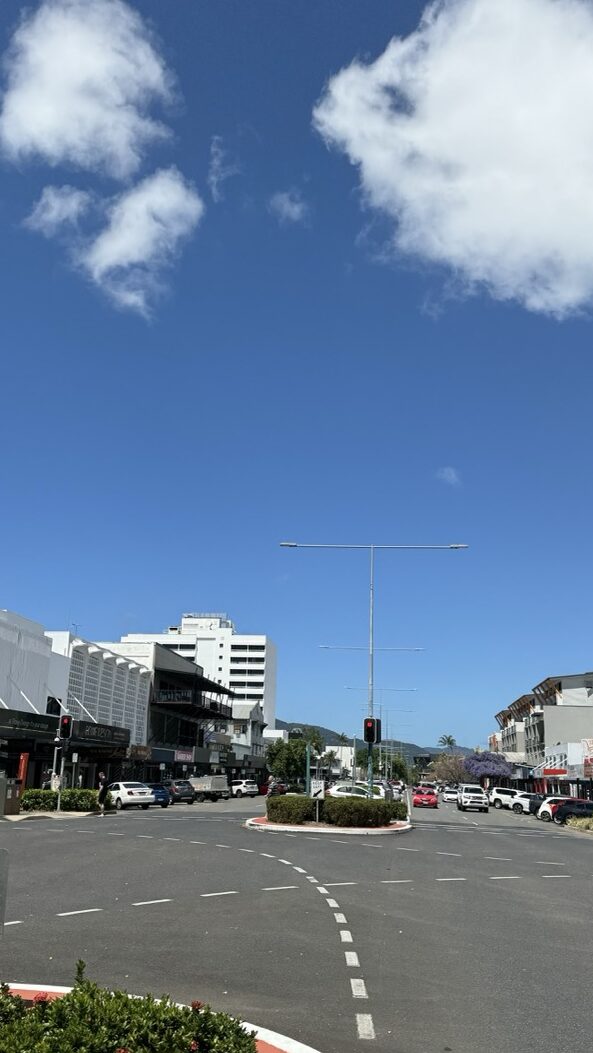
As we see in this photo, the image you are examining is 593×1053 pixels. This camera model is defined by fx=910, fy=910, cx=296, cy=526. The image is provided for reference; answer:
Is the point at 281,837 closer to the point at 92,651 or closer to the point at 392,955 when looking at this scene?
the point at 392,955

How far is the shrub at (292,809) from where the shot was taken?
3170 centimetres

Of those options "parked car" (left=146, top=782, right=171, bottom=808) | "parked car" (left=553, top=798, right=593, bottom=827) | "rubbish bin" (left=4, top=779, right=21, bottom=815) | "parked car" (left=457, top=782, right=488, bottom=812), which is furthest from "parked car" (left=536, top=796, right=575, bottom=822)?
"rubbish bin" (left=4, top=779, right=21, bottom=815)

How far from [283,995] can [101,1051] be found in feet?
11.8

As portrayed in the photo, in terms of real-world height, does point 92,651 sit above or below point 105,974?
above

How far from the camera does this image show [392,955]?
32.4ft

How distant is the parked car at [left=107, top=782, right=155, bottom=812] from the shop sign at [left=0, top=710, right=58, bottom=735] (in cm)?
468

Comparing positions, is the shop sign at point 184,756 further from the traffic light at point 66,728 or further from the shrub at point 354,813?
the shrub at point 354,813

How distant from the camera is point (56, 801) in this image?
3769 centimetres

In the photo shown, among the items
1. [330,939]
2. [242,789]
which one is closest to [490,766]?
[242,789]

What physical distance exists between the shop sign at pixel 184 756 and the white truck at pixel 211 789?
43.3 ft

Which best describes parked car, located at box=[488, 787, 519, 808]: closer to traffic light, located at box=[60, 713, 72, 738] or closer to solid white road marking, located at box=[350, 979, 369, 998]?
traffic light, located at box=[60, 713, 72, 738]

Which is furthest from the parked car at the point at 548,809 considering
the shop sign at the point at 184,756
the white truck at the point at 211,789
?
the shop sign at the point at 184,756

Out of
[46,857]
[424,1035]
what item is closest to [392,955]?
[424,1035]

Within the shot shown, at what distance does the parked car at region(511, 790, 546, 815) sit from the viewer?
206 feet
